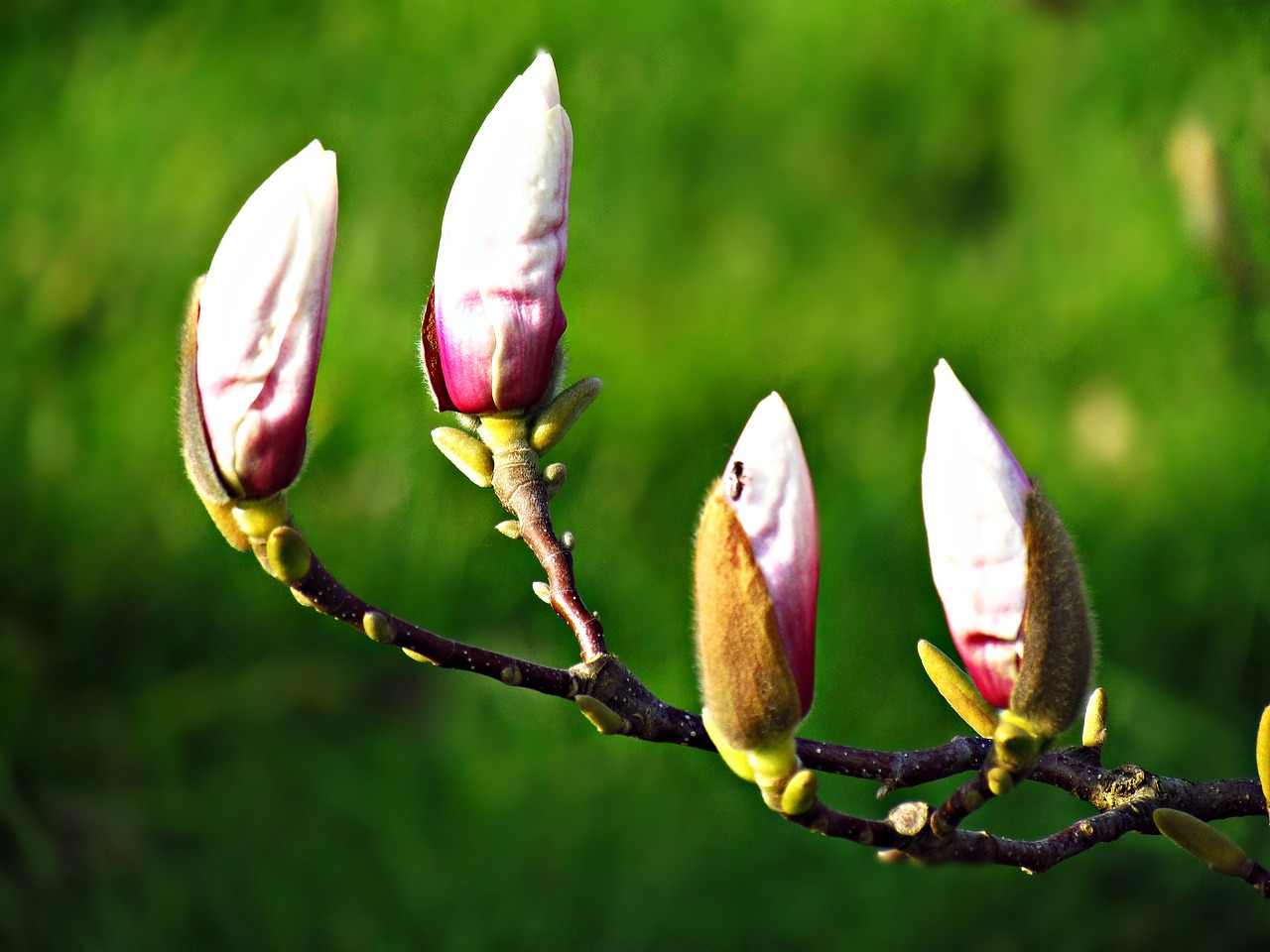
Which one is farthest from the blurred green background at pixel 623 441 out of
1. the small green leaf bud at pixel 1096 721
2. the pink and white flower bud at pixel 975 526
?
the pink and white flower bud at pixel 975 526

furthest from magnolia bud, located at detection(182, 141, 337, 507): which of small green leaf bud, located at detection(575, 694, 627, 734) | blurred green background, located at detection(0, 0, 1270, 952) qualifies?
blurred green background, located at detection(0, 0, 1270, 952)

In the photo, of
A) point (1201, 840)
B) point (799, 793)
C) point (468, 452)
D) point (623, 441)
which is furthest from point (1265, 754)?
point (623, 441)

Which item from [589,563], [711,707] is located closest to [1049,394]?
[589,563]

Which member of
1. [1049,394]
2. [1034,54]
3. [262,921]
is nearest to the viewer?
[262,921]

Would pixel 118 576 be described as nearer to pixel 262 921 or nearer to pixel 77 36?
pixel 262 921

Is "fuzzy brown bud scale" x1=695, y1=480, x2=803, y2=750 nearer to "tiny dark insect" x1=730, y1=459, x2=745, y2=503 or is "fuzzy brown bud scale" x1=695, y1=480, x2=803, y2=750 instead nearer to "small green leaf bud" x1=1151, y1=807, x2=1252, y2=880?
"tiny dark insect" x1=730, y1=459, x2=745, y2=503

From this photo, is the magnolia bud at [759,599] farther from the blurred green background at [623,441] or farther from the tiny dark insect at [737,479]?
the blurred green background at [623,441]
